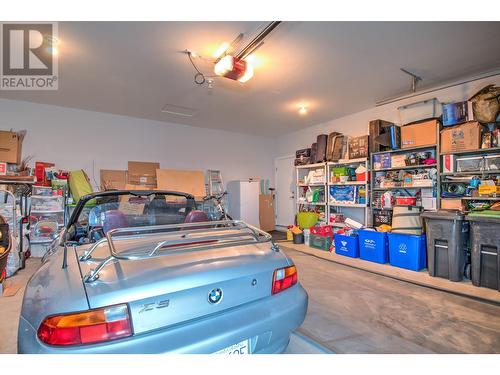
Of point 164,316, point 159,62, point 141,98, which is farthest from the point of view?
point 141,98

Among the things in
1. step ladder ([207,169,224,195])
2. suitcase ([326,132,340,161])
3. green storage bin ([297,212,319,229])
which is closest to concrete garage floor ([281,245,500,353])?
green storage bin ([297,212,319,229])

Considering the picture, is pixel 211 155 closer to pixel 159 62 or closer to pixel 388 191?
pixel 159 62

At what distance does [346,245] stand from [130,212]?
3.78 meters

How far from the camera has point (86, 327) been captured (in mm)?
910

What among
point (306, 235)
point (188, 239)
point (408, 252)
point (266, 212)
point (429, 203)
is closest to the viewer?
point (188, 239)

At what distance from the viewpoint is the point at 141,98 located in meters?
4.54

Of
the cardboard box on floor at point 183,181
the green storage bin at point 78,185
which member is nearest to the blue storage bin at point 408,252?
the cardboard box on floor at point 183,181

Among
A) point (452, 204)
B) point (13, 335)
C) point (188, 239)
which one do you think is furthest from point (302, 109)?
point (13, 335)

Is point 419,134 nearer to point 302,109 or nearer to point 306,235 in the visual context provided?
point 302,109

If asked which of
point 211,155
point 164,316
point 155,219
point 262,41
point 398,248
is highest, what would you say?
point 262,41

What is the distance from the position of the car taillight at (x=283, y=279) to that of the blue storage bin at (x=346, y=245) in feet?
11.0

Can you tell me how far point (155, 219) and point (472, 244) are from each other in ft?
11.8

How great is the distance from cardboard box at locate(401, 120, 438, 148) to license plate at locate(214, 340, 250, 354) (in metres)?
4.20

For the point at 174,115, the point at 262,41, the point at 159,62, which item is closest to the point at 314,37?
the point at 262,41
